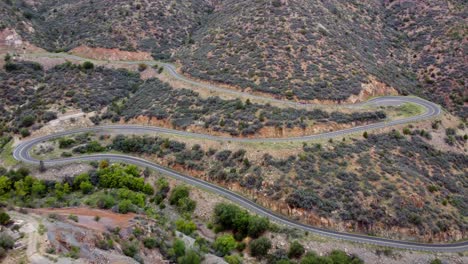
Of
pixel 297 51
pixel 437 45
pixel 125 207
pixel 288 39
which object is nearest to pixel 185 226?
pixel 125 207

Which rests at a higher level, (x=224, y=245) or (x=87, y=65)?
(x=87, y=65)

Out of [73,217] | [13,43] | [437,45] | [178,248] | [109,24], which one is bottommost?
[178,248]

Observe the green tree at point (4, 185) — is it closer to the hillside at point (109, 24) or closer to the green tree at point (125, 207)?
the green tree at point (125, 207)

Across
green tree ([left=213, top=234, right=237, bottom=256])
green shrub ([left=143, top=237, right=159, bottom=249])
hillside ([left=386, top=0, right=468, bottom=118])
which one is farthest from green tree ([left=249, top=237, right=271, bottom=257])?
hillside ([left=386, top=0, right=468, bottom=118])

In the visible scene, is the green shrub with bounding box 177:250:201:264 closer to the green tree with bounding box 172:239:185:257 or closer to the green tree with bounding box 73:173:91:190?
the green tree with bounding box 172:239:185:257

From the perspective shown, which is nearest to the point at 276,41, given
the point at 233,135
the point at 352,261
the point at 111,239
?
the point at 233,135

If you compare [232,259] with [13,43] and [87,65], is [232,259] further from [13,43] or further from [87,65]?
[13,43]

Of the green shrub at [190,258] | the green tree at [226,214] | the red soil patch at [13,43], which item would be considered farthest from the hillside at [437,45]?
the red soil patch at [13,43]

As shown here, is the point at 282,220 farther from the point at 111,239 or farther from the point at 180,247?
the point at 111,239
